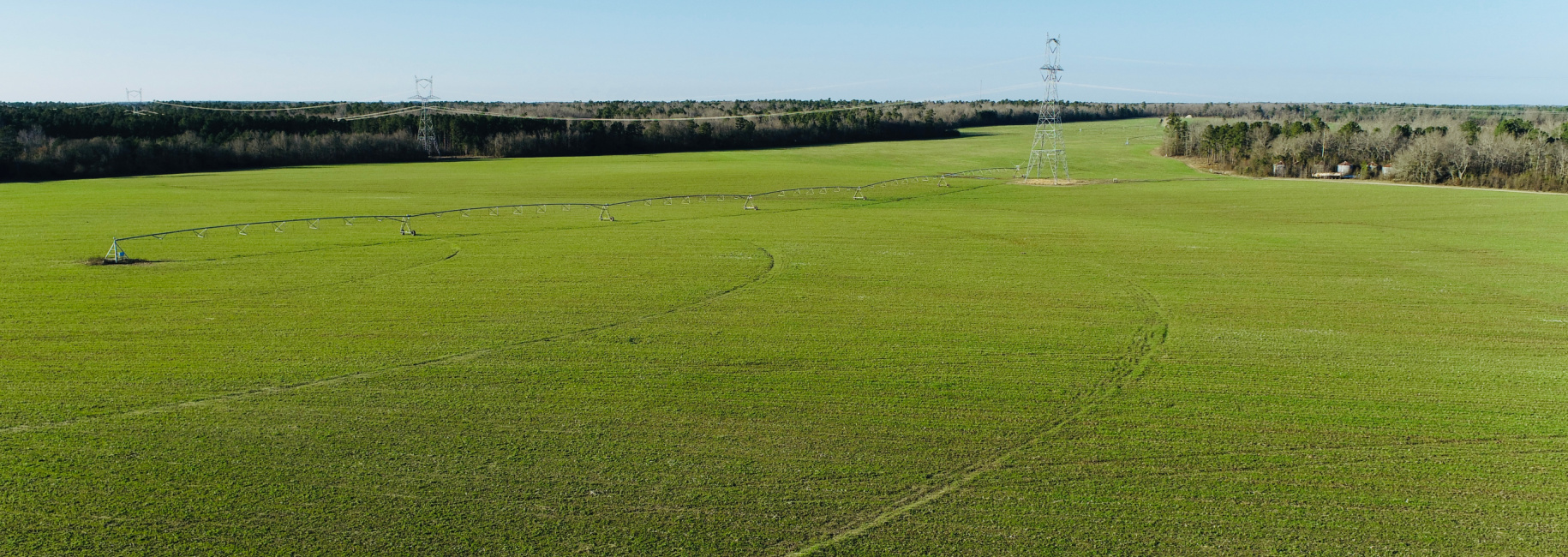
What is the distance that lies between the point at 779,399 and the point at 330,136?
359 ft

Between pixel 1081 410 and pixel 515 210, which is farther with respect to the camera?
pixel 515 210

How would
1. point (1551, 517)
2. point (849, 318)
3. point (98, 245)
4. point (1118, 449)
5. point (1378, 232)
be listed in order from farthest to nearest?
1. point (1378, 232)
2. point (98, 245)
3. point (849, 318)
4. point (1118, 449)
5. point (1551, 517)

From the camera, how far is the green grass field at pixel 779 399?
9.96 metres

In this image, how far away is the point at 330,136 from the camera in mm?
107625

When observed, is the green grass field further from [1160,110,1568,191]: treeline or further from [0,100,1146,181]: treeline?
[0,100,1146,181]: treeline

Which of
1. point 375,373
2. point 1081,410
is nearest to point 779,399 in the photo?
point 1081,410

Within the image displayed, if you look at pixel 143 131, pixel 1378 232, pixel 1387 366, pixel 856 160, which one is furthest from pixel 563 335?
pixel 143 131

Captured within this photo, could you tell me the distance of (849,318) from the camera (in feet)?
67.5

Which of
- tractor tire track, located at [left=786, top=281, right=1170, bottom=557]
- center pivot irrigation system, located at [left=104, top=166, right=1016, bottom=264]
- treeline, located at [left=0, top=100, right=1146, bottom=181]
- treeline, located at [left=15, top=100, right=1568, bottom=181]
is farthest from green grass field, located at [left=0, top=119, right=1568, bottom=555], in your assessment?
treeline, located at [left=0, top=100, right=1146, bottom=181]

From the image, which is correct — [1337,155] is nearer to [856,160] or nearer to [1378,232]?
[856,160]

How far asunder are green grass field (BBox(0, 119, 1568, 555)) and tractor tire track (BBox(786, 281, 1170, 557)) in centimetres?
8

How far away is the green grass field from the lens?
996 centimetres

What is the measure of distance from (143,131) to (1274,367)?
4660 inches

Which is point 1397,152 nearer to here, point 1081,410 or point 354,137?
point 1081,410
